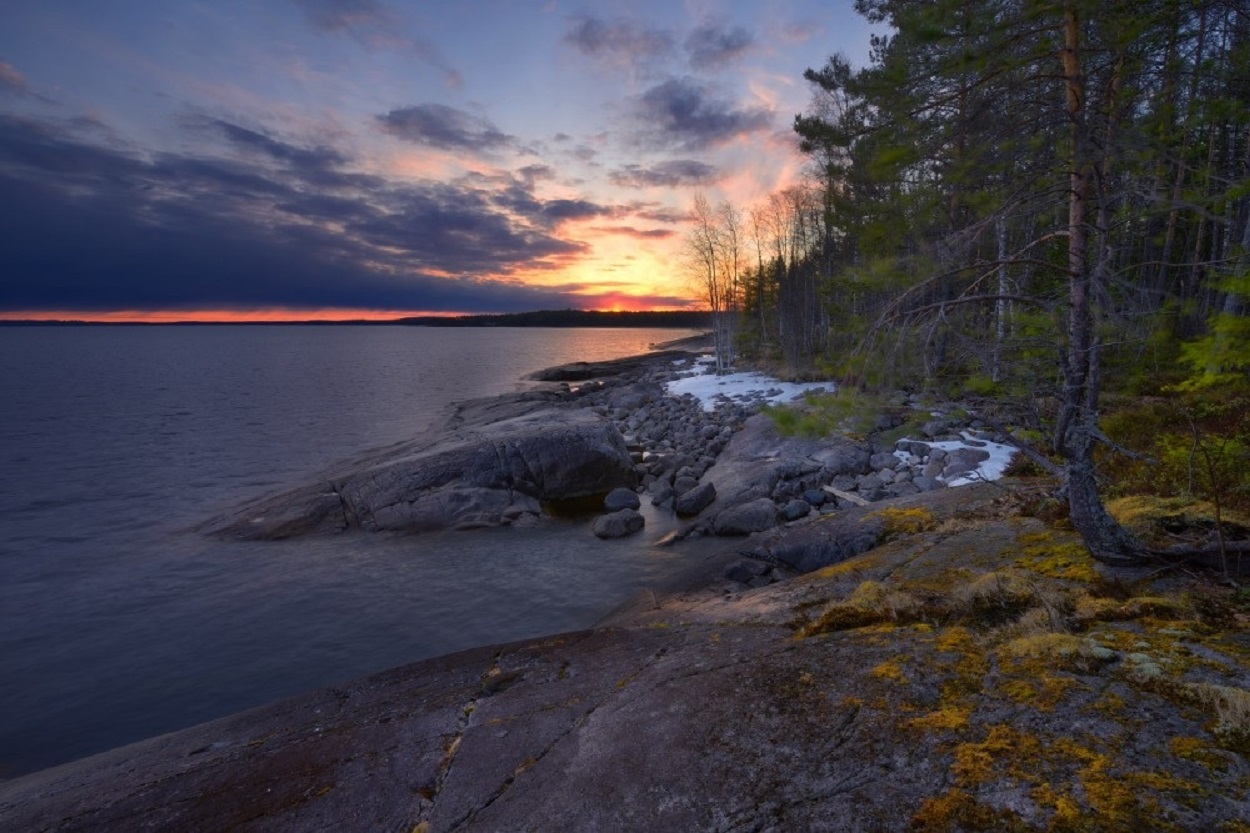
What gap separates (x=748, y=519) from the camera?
1230 cm

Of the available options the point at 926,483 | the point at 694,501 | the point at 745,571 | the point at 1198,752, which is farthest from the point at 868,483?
the point at 1198,752

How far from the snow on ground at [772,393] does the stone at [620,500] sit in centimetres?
489

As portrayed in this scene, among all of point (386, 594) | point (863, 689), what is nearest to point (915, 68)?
point (863, 689)

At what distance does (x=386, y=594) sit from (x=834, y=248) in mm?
34582

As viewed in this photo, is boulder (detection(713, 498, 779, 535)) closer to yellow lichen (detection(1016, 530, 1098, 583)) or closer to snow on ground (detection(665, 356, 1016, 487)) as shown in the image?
snow on ground (detection(665, 356, 1016, 487))

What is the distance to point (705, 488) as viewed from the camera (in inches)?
576

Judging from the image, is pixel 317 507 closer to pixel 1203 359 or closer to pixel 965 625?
pixel 965 625

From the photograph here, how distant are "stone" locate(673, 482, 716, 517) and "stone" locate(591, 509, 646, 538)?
1.14m

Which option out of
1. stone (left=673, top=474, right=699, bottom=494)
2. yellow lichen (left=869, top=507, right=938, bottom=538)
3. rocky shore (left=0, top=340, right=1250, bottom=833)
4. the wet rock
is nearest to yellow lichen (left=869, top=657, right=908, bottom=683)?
rocky shore (left=0, top=340, right=1250, bottom=833)

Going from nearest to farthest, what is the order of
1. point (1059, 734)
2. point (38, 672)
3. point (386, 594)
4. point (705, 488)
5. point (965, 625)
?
point (1059, 734) → point (965, 625) → point (38, 672) → point (386, 594) → point (705, 488)

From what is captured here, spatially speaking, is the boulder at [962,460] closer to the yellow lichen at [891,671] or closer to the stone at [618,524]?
the stone at [618,524]

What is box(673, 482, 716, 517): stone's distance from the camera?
14.3 metres

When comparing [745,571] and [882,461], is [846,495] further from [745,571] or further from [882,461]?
[745,571]

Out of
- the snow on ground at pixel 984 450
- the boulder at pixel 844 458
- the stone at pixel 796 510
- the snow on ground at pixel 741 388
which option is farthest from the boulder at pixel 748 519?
the snow on ground at pixel 741 388
